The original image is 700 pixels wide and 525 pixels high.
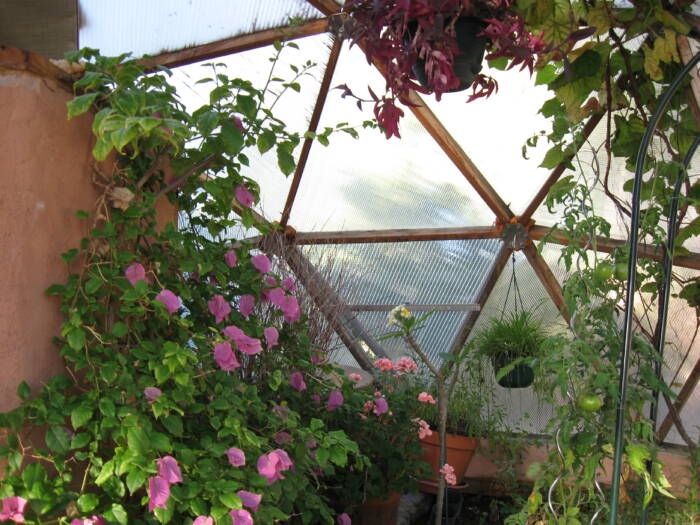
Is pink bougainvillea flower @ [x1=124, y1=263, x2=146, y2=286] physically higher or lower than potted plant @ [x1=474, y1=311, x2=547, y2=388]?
lower

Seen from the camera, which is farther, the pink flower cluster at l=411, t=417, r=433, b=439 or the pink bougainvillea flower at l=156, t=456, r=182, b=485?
the pink flower cluster at l=411, t=417, r=433, b=439

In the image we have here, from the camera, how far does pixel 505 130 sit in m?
4.32

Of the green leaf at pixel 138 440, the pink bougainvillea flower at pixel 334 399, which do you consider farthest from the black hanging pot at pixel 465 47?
the pink bougainvillea flower at pixel 334 399

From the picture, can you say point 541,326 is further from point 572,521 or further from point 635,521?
point 572,521

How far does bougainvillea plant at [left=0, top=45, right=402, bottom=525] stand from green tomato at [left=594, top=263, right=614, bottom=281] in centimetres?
94

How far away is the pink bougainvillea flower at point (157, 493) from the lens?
5.22ft

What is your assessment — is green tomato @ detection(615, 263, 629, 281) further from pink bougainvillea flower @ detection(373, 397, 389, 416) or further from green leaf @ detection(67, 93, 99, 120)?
green leaf @ detection(67, 93, 99, 120)

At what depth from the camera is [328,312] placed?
3.79 meters

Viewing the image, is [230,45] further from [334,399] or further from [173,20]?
[334,399]

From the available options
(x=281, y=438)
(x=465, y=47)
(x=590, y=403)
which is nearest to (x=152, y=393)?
(x=281, y=438)

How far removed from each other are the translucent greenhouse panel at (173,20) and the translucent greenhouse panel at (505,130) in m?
1.03

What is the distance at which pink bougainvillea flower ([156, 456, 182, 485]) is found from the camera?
1.62 metres

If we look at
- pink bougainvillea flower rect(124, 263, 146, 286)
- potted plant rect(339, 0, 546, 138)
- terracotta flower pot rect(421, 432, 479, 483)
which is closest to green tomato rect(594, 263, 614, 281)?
potted plant rect(339, 0, 546, 138)

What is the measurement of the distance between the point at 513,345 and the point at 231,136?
9.46 feet
